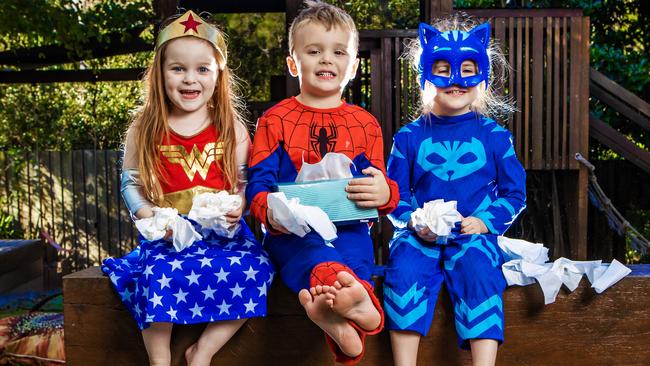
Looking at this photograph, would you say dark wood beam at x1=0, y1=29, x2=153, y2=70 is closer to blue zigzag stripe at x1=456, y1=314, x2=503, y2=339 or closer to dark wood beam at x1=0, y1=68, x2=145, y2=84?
dark wood beam at x1=0, y1=68, x2=145, y2=84

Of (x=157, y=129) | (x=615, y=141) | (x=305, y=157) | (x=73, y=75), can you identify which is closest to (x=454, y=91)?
(x=305, y=157)

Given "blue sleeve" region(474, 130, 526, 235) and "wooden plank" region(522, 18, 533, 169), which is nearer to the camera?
"blue sleeve" region(474, 130, 526, 235)

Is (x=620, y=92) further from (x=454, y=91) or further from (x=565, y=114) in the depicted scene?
(x=454, y=91)

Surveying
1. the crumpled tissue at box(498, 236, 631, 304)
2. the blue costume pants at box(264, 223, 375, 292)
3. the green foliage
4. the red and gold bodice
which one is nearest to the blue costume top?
the crumpled tissue at box(498, 236, 631, 304)

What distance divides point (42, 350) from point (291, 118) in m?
2.75

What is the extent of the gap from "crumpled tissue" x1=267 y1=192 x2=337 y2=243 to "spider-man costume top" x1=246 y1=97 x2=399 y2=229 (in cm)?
30

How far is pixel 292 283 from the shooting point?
2.48m

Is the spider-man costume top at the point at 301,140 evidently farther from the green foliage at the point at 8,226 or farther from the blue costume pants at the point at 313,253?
the green foliage at the point at 8,226

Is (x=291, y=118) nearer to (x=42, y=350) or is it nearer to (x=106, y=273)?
(x=106, y=273)

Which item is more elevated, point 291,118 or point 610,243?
point 291,118

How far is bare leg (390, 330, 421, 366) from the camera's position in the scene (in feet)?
8.19

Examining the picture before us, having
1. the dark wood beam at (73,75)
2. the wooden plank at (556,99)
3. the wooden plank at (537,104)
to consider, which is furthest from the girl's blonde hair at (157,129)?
the dark wood beam at (73,75)

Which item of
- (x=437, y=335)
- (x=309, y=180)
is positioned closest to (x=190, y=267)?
(x=309, y=180)

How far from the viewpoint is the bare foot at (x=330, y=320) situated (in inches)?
87.7
